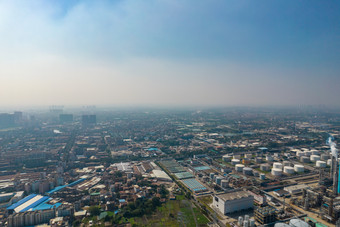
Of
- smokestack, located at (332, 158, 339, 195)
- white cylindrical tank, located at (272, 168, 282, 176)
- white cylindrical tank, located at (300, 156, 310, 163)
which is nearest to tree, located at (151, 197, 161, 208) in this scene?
white cylindrical tank, located at (272, 168, 282, 176)

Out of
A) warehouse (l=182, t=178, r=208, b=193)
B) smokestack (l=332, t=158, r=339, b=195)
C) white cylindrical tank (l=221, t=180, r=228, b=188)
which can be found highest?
smokestack (l=332, t=158, r=339, b=195)

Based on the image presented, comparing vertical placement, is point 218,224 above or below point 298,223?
below

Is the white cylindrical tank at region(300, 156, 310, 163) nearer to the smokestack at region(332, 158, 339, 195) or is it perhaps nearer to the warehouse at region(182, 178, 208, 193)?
the smokestack at region(332, 158, 339, 195)

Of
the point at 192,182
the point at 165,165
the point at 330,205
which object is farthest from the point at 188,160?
the point at 330,205

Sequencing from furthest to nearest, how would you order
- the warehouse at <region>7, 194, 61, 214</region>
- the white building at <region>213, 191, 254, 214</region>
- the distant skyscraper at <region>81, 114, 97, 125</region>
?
the distant skyscraper at <region>81, 114, 97, 125</region>
the warehouse at <region>7, 194, 61, 214</region>
the white building at <region>213, 191, 254, 214</region>

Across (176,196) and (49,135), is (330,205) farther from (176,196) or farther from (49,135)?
(49,135)

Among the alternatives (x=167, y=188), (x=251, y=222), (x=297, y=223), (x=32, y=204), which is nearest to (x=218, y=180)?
(x=167, y=188)

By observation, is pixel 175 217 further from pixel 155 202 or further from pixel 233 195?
pixel 233 195
